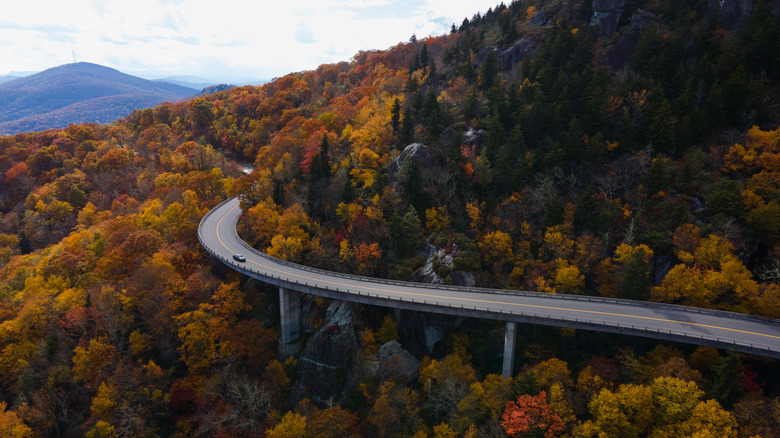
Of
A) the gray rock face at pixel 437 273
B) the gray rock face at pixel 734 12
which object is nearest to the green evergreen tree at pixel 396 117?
the gray rock face at pixel 437 273

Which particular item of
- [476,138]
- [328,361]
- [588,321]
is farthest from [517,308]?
[476,138]

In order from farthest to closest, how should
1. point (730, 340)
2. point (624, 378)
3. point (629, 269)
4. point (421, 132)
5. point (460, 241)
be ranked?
point (421, 132)
point (460, 241)
point (629, 269)
point (624, 378)
point (730, 340)

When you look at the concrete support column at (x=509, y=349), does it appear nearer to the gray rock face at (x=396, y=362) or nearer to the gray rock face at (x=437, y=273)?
the gray rock face at (x=437, y=273)

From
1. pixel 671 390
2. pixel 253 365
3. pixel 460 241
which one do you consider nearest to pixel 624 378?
pixel 671 390

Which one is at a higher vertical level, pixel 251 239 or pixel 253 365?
pixel 251 239

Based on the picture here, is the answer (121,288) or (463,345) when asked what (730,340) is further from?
(121,288)

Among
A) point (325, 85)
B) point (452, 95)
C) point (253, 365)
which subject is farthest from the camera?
point (325, 85)

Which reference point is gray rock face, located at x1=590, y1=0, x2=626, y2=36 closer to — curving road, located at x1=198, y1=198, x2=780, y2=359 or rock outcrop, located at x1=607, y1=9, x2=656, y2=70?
rock outcrop, located at x1=607, y1=9, x2=656, y2=70
